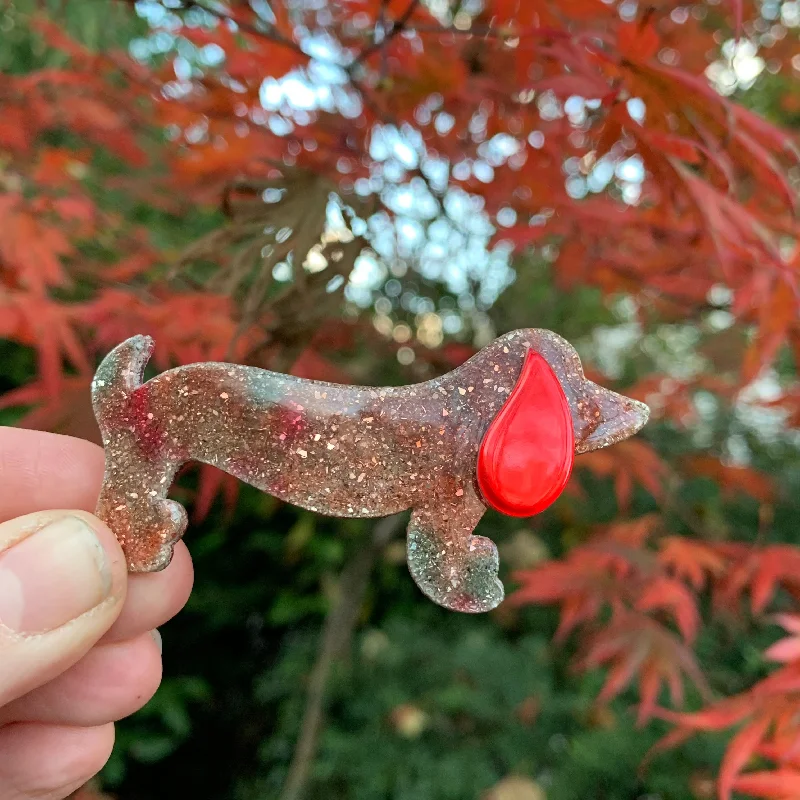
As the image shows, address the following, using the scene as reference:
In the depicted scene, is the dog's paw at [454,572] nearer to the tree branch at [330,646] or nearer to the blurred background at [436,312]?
the blurred background at [436,312]

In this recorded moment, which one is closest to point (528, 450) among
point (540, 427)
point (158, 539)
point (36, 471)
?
point (540, 427)

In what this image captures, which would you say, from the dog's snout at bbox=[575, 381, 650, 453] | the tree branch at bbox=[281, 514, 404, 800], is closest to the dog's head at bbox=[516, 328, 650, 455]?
the dog's snout at bbox=[575, 381, 650, 453]

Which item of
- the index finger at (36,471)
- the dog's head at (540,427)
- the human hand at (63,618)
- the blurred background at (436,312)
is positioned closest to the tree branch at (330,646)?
the blurred background at (436,312)

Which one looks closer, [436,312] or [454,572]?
[454,572]

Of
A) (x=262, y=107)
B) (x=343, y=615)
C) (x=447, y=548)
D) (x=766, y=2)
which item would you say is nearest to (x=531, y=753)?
(x=343, y=615)

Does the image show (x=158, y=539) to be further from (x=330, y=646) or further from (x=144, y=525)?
(x=330, y=646)

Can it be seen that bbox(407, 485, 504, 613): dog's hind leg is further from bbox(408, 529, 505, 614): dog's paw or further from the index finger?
the index finger
